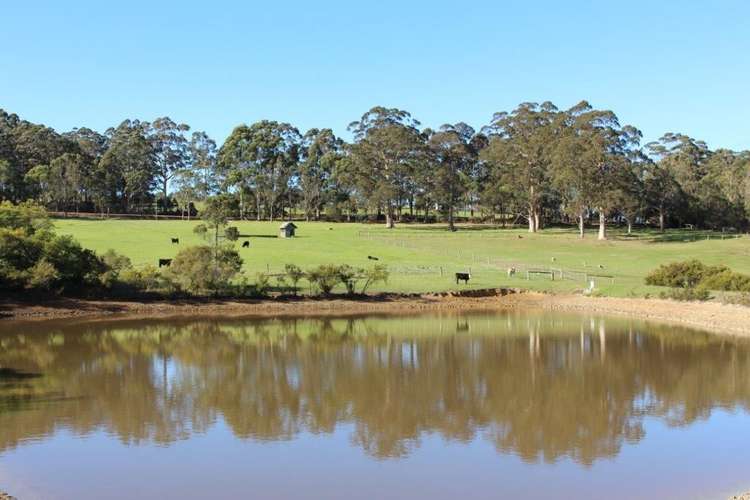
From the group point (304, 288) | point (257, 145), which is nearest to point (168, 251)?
point (304, 288)

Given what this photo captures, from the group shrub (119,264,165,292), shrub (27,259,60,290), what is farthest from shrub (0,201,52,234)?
Answer: shrub (119,264,165,292)

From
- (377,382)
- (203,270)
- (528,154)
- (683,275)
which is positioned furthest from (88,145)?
(377,382)

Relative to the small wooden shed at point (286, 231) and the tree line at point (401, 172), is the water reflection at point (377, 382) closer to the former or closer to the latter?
the small wooden shed at point (286, 231)

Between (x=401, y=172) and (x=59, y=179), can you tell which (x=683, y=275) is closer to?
(x=401, y=172)

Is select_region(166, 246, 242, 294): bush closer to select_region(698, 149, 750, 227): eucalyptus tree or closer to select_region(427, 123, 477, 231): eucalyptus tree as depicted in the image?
select_region(427, 123, 477, 231): eucalyptus tree

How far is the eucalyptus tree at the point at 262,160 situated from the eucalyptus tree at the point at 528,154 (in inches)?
1383

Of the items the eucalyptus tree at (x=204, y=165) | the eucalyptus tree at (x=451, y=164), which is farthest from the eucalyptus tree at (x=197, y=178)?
the eucalyptus tree at (x=451, y=164)

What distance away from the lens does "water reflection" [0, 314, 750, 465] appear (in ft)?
61.3

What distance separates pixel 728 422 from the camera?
19625 millimetres

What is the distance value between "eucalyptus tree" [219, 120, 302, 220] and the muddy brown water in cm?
8761

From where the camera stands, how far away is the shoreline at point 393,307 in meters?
40.4

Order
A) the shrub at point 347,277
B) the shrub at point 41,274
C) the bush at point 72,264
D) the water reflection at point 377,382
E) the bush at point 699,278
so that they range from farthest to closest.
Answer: the shrub at point 347,277, the bush at point 72,264, the bush at point 699,278, the shrub at point 41,274, the water reflection at point 377,382

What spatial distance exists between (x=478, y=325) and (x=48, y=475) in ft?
90.0

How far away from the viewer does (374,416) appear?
1991 centimetres
